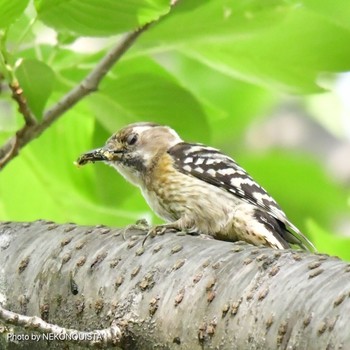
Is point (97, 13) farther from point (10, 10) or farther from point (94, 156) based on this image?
point (94, 156)

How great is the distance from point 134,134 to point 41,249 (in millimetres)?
1790

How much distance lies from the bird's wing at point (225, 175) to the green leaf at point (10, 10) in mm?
1391

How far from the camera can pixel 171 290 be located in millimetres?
2412

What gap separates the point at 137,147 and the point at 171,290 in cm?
219

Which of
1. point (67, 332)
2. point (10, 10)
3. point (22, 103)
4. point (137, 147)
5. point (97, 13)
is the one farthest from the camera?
point (137, 147)

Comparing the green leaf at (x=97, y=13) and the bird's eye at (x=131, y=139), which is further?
the bird's eye at (x=131, y=139)

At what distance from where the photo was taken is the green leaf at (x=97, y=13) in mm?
3021

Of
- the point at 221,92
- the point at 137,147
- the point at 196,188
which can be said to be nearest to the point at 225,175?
the point at 196,188

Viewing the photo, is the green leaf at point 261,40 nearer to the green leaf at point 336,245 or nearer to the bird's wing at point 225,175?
the bird's wing at point 225,175

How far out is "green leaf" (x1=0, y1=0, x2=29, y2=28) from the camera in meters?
2.81

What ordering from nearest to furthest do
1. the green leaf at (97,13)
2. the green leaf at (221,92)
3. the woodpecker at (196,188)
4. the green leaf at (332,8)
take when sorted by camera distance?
the green leaf at (97,13)
the green leaf at (332,8)
the woodpecker at (196,188)
the green leaf at (221,92)

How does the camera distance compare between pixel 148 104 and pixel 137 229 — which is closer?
pixel 137 229

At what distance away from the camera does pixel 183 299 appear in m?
2.35

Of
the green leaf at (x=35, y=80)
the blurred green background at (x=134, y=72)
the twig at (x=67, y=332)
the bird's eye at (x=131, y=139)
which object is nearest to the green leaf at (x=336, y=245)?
the blurred green background at (x=134, y=72)
